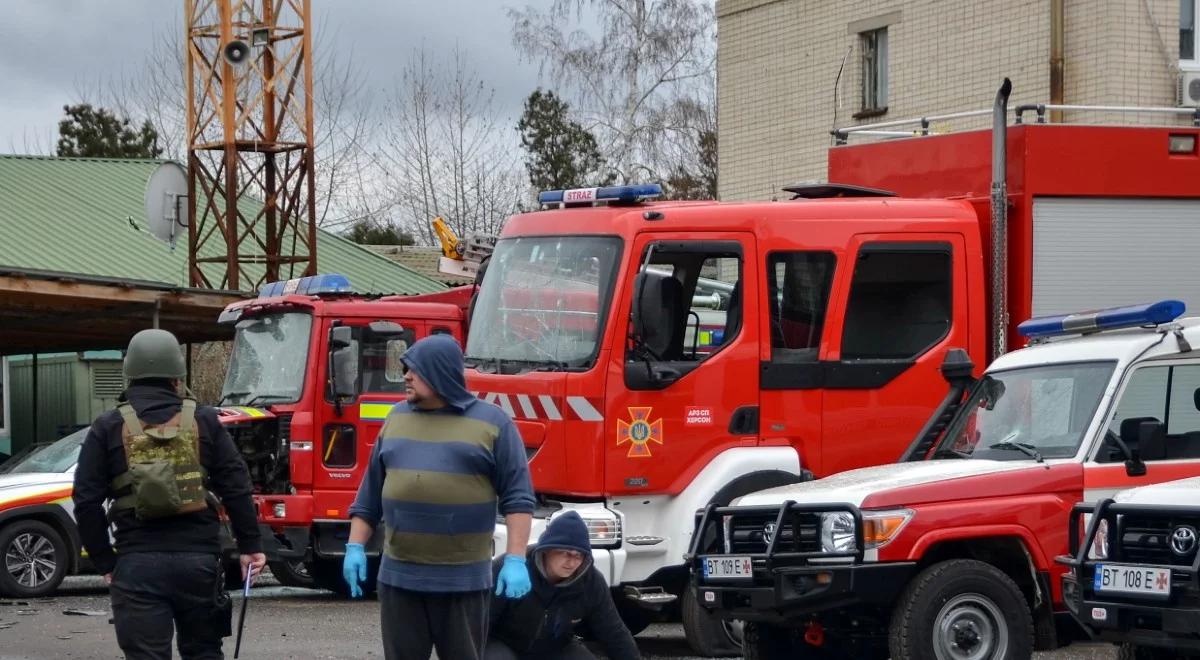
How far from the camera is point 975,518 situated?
28.8ft

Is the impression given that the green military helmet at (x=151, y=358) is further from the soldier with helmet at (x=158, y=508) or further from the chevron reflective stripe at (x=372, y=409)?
the chevron reflective stripe at (x=372, y=409)

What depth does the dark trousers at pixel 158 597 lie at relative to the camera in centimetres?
714

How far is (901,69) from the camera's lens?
2492 centimetres

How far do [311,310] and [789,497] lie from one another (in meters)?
7.12

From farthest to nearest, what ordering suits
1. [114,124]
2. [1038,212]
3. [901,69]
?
[114,124], [901,69], [1038,212]

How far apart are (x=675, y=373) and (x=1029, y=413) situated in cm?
213

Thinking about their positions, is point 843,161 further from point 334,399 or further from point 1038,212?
point 334,399

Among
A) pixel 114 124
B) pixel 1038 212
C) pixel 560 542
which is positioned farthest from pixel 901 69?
pixel 114 124

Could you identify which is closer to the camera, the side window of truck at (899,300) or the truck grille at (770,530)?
the truck grille at (770,530)

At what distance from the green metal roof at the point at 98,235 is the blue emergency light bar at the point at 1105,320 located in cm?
1932

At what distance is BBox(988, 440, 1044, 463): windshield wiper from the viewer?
9195 millimetres

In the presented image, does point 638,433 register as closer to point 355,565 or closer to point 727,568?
point 727,568

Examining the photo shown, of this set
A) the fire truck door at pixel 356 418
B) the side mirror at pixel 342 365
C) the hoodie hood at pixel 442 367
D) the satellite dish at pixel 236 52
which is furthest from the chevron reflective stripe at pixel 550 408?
the satellite dish at pixel 236 52

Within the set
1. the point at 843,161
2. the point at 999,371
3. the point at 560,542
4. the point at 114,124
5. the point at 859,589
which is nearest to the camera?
the point at 560,542
